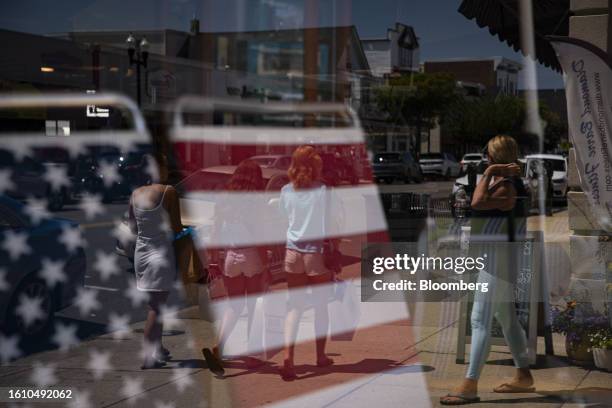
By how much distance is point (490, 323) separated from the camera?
6.02 metres

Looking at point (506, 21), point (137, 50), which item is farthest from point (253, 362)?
point (506, 21)

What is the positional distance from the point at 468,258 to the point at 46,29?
4.23 m

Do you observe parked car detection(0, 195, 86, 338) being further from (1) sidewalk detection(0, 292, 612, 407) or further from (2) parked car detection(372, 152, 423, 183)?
(2) parked car detection(372, 152, 423, 183)

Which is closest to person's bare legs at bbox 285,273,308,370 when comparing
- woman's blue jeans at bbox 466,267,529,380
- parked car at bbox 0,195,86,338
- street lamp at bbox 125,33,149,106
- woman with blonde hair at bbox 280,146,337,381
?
woman with blonde hair at bbox 280,146,337,381

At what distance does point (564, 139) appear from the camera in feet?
23.3

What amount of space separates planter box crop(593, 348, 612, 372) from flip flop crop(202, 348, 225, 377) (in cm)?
278

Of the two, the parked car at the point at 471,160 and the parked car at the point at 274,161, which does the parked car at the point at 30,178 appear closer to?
the parked car at the point at 274,161

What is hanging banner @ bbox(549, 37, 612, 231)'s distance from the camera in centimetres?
662

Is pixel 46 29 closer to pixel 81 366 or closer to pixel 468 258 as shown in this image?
pixel 81 366

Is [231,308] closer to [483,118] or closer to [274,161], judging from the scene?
[274,161]

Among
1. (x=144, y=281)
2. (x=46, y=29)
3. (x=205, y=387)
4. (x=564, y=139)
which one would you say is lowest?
(x=205, y=387)

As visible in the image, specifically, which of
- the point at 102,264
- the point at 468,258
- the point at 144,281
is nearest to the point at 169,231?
the point at 144,281

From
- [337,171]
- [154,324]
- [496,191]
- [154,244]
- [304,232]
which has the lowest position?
[154,324]

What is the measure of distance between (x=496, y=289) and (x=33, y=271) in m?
4.16
